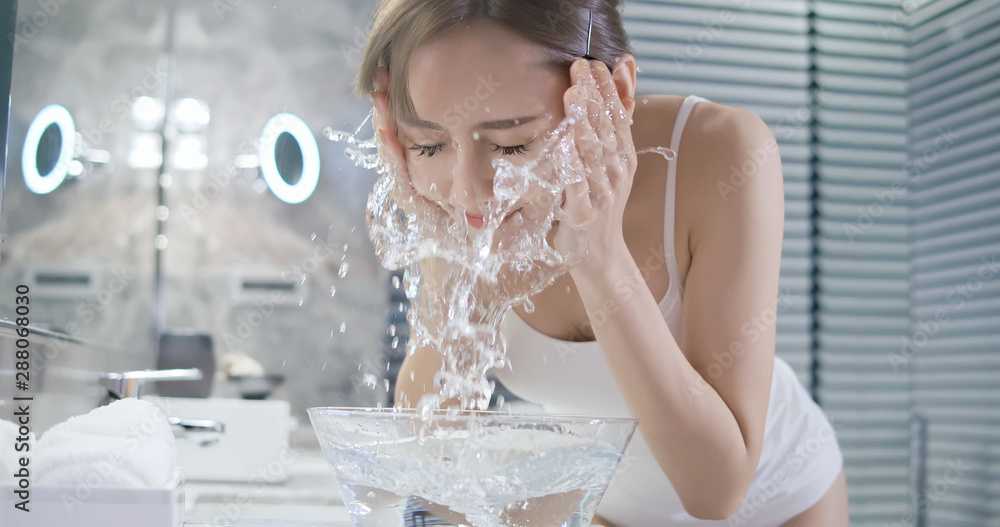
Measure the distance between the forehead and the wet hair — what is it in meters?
0.01

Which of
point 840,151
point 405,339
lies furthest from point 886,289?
point 405,339

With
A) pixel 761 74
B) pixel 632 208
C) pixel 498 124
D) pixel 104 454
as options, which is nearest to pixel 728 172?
pixel 632 208

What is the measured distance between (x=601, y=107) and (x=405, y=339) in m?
A: 1.32

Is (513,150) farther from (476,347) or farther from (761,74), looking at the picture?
(761,74)

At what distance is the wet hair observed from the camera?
0.68 m

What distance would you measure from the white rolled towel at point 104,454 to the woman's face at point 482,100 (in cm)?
34

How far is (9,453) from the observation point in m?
0.41

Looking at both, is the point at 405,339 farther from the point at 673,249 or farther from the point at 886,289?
the point at 886,289

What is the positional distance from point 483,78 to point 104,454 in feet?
1.36

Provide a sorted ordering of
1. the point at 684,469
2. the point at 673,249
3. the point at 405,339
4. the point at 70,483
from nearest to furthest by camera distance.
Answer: the point at 70,483 < the point at 684,469 < the point at 673,249 < the point at 405,339

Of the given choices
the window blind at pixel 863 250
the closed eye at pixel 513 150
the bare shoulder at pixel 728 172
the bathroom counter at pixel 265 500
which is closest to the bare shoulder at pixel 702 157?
the bare shoulder at pixel 728 172

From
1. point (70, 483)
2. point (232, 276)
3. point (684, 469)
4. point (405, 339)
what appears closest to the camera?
point (70, 483)

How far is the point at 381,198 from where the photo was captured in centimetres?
97

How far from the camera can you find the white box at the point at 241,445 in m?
1.41
